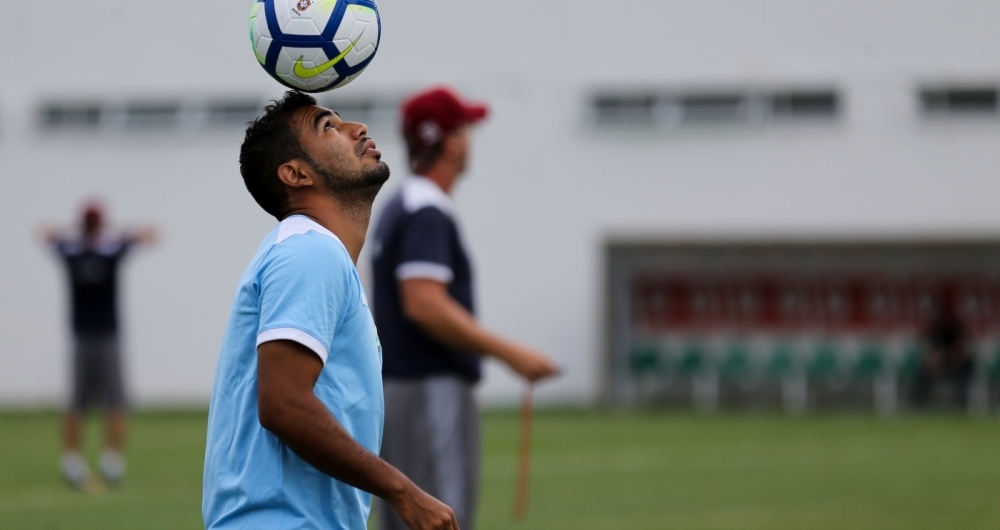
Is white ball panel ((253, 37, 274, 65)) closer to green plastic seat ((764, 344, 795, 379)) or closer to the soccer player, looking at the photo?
the soccer player

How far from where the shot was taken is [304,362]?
113 inches

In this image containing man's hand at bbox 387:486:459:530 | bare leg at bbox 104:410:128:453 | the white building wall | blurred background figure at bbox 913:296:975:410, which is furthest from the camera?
the white building wall

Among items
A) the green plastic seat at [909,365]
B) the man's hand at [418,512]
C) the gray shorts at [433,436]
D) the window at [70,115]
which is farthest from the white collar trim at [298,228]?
the window at [70,115]

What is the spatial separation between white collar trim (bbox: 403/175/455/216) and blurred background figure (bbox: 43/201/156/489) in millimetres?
7307

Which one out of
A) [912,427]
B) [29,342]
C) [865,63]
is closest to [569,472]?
[912,427]

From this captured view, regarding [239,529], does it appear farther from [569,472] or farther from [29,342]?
[29,342]

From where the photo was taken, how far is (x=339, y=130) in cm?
321

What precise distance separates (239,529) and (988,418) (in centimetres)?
1893

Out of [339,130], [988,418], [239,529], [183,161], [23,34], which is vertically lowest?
[988,418]

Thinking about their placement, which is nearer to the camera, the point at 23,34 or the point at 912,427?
the point at 912,427

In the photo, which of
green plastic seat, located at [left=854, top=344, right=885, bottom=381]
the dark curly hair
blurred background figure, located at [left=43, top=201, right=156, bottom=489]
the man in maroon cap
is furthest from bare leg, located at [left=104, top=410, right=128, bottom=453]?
green plastic seat, located at [left=854, top=344, right=885, bottom=381]

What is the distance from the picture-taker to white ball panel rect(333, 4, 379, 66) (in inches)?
142

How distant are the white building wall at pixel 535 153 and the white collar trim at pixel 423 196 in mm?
17131

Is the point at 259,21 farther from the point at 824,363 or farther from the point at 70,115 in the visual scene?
the point at 70,115
